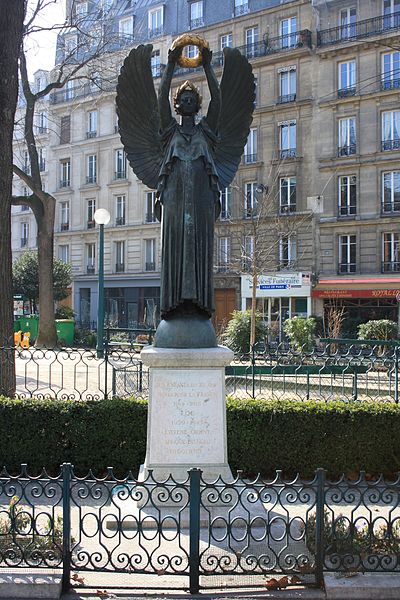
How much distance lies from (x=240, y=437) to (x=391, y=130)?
83.6 feet

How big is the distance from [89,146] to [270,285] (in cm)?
→ 1707

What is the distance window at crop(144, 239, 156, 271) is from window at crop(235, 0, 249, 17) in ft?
45.2

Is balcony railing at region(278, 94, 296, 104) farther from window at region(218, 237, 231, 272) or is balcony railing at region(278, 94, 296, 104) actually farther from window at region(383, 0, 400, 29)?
window at region(218, 237, 231, 272)

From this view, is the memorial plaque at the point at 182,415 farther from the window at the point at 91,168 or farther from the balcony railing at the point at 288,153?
the window at the point at 91,168

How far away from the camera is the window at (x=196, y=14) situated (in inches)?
1403

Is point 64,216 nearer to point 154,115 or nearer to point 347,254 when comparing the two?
point 347,254

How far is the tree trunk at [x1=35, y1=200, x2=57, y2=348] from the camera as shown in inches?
926

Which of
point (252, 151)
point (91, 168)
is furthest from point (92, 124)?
point (252, 151)

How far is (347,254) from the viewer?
30.5 m

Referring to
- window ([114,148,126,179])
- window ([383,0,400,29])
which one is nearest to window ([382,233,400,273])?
window ([383,0,400,29])

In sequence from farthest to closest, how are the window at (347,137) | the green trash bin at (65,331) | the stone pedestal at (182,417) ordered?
the window at (347,137), the green trash bin at (65,331), the stone pedestal at (182,417)

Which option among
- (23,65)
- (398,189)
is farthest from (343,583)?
(398,189)

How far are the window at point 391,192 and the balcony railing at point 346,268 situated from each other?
302cm

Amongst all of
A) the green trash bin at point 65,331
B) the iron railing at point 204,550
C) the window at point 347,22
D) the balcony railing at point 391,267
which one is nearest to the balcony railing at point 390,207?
the balcony railing at point 391,267
